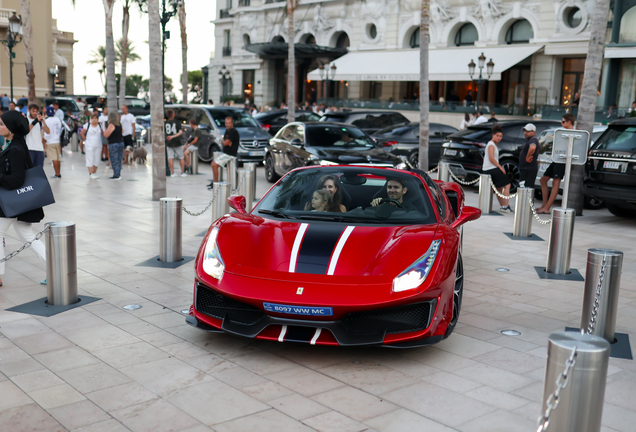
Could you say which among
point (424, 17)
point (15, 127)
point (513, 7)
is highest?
point (513, 7)

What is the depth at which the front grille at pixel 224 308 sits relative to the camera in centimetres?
477

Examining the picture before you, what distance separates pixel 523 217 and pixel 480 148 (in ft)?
16.7

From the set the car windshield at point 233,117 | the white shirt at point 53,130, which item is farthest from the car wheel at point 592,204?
the white shirt at point 53,130

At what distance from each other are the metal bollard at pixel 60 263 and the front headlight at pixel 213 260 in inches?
57.8

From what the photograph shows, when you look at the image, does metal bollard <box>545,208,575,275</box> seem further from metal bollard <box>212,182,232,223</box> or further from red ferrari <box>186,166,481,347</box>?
metal bollard <box>212,182,232,223</box>

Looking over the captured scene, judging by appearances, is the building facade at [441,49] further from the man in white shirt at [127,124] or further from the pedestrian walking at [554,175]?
the pedestrian walking at [554,175]

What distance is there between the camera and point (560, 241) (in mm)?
7777

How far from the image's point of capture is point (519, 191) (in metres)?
10.0

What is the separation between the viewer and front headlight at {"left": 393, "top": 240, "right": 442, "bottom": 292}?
15.3 ft

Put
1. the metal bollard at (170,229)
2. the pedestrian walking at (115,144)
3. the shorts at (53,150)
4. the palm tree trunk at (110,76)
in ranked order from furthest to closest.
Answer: the palm tree trunk at (110,76)
the pedestrian walking at (115,144)
the shorts at (53,150)
the metal bollard at (170,229)

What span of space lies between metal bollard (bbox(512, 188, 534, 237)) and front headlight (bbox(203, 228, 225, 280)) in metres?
6.13

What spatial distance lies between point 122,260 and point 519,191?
5870 mm

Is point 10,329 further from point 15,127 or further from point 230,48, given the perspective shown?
point 230,48

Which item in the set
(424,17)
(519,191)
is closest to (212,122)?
(424,17)
